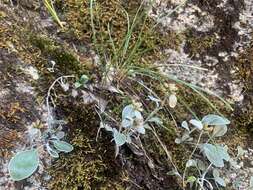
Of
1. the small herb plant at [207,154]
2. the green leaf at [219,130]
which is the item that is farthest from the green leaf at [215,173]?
the green leaf at [219,130]

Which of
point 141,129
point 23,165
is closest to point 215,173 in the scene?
point 141,129

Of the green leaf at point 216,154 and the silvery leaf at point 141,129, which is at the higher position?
the silvery leaf at point 141,129

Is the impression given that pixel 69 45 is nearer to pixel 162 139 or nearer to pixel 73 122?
pixel 73 122

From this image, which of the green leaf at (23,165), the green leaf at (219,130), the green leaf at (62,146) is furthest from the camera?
the green leaf at (219,130)

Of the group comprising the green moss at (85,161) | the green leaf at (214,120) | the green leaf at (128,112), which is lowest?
the green moss at (85,161)

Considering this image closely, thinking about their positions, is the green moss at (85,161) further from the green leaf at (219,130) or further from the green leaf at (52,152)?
the green leaf at (219,130)

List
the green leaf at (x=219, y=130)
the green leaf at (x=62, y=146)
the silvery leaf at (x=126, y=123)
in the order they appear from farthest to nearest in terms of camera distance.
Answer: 1. the green leaf at (x=219, y=130)
2. the silvery leaf at (x=126, y=123)
3. the green leaf at (x=62, y=146)

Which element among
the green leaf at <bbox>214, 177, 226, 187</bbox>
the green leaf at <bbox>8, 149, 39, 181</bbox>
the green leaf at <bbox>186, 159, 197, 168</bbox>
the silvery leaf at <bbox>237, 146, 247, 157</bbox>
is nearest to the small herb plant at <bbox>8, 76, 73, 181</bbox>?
the green leaf at <bbox>8, 149, 39, 181</bbox>

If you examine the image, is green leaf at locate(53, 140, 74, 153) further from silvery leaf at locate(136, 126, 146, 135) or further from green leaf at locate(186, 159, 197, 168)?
green leaf at locate(186, 159, 197, 168)
